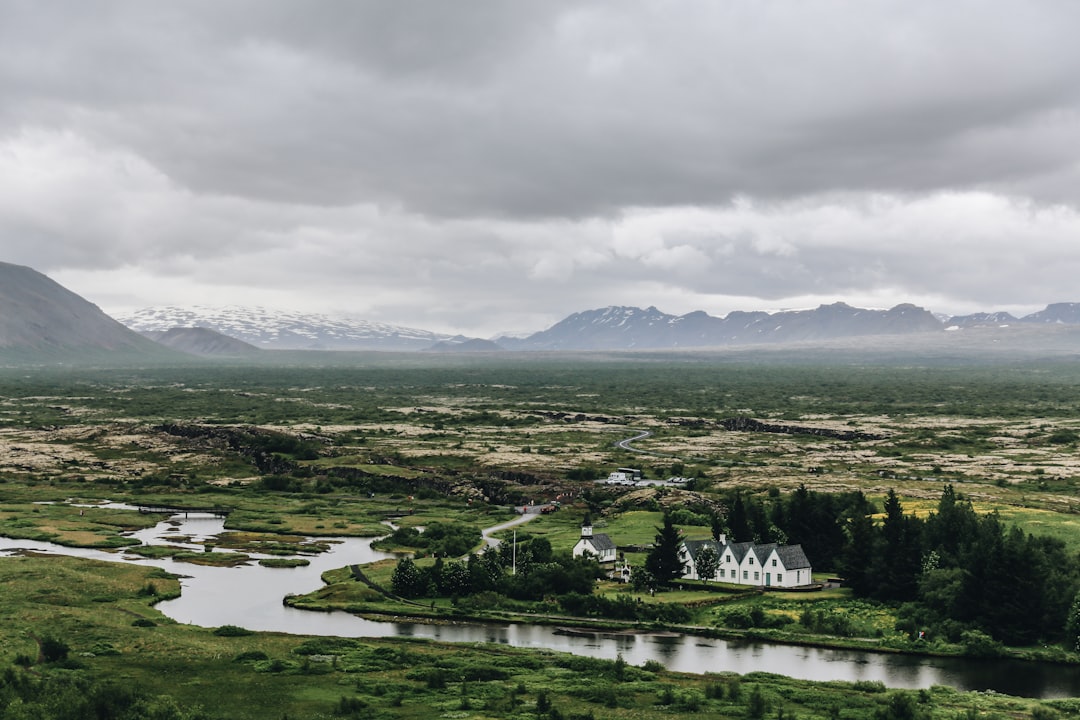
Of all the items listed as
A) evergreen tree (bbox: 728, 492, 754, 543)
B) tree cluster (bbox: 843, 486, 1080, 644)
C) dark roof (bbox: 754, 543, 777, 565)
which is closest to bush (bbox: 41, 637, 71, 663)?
dark roof (bbox: 754, 543, 777, 565)

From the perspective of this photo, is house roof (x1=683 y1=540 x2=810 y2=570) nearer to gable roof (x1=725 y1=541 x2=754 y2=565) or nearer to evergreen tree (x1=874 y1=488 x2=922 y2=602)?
gable roof (x1=725 y1=541 x2=754 y2=565)

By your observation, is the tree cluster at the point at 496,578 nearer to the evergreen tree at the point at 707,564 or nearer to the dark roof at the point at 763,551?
the evergreen tree at the point at 707,564

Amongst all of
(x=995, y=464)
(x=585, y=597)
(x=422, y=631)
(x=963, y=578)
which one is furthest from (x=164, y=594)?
(x=995, y=464)

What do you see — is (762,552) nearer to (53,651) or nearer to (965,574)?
(965,574)

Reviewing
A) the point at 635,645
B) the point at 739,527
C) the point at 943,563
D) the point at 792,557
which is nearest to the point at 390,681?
the point at 635,645

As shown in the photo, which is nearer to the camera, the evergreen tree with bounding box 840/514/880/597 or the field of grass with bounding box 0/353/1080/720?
the field of grass with bounding box 0/353/1080/720

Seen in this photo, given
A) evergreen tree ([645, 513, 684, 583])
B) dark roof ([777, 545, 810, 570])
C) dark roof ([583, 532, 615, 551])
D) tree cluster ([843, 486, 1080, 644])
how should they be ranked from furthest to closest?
dark roof ([583, 532, 615, 551]) < evergreen tree ([645, 513, 684, 583]) < dark roof ([777, 545, 810, 570]) < tree cluster ([843, 486, 1080, 644])
